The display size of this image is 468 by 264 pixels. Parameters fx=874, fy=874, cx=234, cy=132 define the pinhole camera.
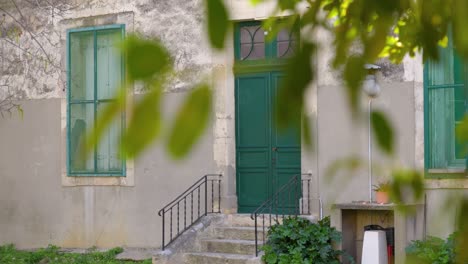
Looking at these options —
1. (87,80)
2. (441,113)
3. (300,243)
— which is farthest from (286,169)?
(87,80)

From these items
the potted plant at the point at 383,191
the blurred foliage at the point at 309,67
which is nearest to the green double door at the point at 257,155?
the potted plant at the point at 383,191

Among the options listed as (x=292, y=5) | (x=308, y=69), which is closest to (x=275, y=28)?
(x=292, y=5)

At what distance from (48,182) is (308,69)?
1159cm

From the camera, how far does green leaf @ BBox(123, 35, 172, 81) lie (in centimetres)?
120

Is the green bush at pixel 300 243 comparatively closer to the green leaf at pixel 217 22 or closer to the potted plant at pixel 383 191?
the potted plant at pixel 383 191

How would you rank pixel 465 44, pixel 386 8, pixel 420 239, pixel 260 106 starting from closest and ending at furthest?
pixel 465 44
pixel 386 8
pixel 420 239
pixel 260 106

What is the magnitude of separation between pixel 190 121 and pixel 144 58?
11 cm

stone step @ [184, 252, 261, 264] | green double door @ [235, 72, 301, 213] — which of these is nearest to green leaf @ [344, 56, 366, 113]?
Answer: stone step @ [184, 252, 261, 264]

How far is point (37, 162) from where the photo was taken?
41.7 ft

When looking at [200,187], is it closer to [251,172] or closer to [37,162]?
[251,172]

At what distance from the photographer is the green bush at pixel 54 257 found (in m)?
11.3

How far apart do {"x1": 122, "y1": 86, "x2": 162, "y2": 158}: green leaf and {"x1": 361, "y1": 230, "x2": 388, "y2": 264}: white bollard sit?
857 cm

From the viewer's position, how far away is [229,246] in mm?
10406

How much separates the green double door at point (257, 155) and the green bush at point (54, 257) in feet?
5.33
